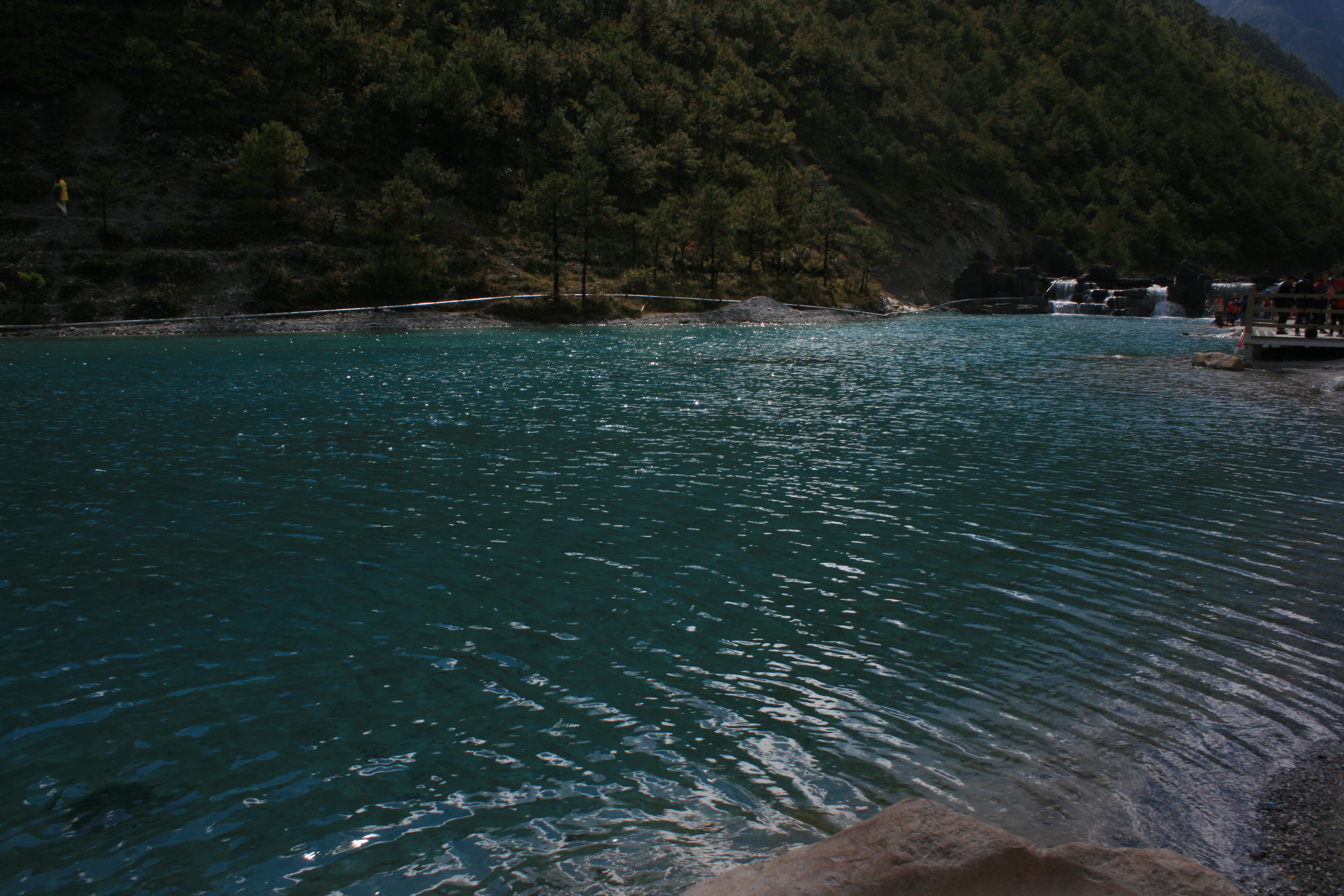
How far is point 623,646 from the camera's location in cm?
981

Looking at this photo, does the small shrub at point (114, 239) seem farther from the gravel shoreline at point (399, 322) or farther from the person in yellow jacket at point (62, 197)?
the gravel shoreline at point (399, 322)

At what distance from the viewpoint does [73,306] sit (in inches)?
2245

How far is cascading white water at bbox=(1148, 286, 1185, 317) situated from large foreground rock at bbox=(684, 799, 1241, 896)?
10949 cm

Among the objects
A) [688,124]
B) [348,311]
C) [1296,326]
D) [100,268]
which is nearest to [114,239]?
[100,268]

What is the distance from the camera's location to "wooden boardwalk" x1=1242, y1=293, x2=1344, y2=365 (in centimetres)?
3791

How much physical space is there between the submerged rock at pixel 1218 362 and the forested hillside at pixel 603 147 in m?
49.9

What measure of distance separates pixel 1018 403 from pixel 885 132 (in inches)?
5500

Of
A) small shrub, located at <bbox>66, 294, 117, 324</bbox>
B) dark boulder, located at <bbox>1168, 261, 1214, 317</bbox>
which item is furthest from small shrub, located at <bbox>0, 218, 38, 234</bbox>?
dark boulder, located at <bbox>1168, 261, 1214, 317</bbox>

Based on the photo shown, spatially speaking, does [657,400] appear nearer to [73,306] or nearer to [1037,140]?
[73,306]

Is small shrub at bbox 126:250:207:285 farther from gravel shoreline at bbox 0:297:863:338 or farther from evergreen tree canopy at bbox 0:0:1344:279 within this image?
evergreen tree canopy at bbox 0:0:1344:279

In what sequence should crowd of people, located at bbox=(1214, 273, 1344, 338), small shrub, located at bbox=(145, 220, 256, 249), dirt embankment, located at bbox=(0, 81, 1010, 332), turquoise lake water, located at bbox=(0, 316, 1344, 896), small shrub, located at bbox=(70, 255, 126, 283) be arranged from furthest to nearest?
small shrub, located at bbox=(145, 220, 256, 249), small shrub, located at bbox=(70, 255, 126, 283), dirt embankment, located at bbox=(0, 81, 1010, 332), crowd of people, located at bbox=(1214, 273, 1344, 338), turquoise lake water, located at bbox=(0, 316, 1344, 896)

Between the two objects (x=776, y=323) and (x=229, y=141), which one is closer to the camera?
(x=776, y=323)

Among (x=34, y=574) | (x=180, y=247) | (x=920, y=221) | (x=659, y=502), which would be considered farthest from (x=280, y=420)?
(x=920, y=221)

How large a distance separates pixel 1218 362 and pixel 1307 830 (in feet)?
137
